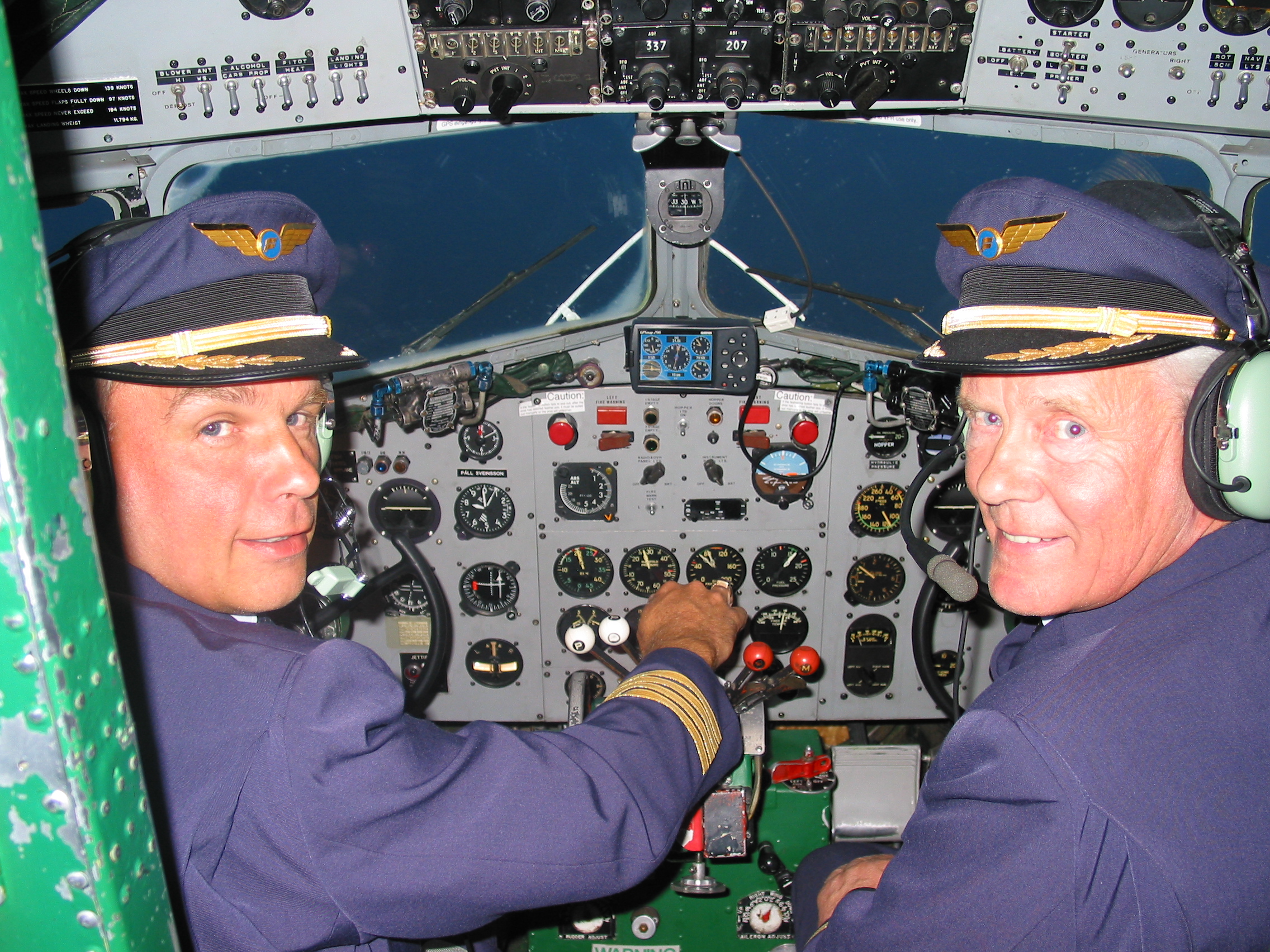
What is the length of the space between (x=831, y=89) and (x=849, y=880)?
1.86 m

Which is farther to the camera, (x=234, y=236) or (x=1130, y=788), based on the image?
(x=234, y=236)

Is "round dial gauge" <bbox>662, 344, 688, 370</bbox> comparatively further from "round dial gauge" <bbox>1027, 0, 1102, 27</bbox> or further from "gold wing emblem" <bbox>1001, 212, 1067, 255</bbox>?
"gold wing emblem" <bbox>1001, 212, 1067, 255</bbox>

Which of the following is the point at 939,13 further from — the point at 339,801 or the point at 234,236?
the point at 339,801

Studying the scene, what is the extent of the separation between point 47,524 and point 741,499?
287 cm

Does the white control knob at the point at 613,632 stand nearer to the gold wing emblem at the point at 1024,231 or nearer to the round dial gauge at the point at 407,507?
the round dial gauge at the point at 407,507

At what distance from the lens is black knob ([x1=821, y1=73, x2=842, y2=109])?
209cm

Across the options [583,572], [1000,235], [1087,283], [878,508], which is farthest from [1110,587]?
[583,572]

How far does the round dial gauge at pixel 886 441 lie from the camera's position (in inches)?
124

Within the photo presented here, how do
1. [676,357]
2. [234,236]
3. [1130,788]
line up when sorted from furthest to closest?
[676,357] → [234,236] → [1130,788]

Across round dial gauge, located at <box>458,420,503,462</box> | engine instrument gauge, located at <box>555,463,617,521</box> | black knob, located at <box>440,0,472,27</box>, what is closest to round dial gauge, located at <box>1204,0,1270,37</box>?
black knob, located at <box>440,0,472,27</box>

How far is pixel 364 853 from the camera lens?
1.17m

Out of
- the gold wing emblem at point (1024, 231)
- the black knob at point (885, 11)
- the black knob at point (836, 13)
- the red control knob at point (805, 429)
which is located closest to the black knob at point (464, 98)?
the black knob at point (836, 13)

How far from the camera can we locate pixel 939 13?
1.93 metres

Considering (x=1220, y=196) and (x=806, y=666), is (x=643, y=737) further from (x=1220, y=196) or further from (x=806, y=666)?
(x=1220, y=196)
